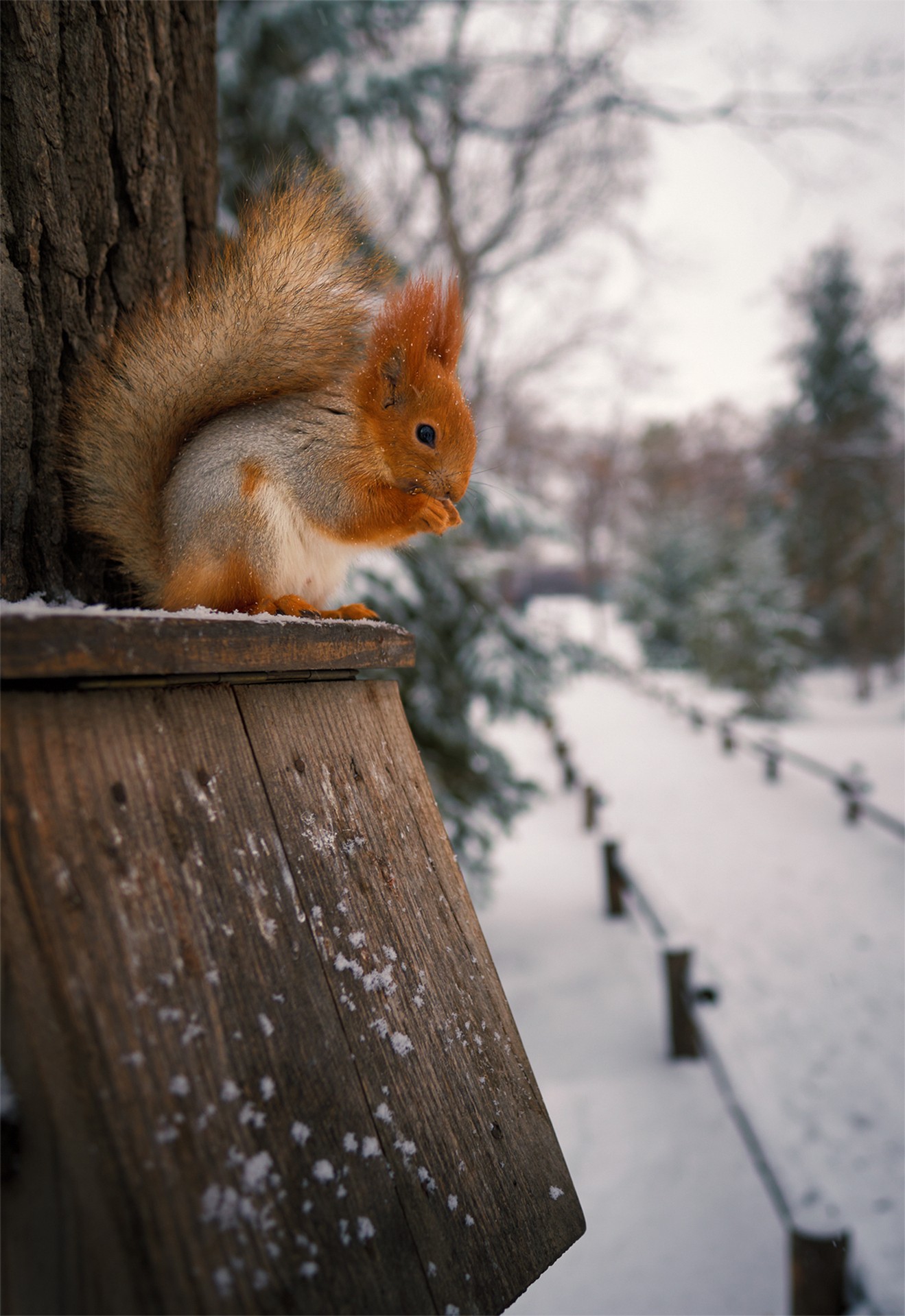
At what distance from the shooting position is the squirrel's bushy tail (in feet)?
2.26

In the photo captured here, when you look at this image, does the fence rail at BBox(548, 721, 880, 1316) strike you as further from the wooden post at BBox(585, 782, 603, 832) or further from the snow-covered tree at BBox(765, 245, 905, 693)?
the snow-covered tree at BBox(765, 245, 905, 693)

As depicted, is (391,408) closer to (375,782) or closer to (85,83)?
(375,782)

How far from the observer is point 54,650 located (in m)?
0.41

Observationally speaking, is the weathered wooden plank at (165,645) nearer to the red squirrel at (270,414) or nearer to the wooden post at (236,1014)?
the wooden post at (236,1014)

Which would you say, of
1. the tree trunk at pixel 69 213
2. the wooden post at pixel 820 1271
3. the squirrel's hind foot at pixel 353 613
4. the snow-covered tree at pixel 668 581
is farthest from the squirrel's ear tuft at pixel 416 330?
the snow-covered tree at pixel 668 581

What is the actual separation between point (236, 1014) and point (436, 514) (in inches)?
19.3

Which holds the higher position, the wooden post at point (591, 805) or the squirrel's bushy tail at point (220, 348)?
the squirrel's bushy tail at point (220, 348)

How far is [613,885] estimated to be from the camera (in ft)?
13.9

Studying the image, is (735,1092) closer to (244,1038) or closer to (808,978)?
(808,978)

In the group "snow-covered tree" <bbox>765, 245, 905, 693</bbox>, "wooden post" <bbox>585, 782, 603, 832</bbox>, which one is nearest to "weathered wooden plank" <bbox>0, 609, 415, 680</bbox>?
"snow-covered tree" <bbox>765, 245, 905, 693</bbox>

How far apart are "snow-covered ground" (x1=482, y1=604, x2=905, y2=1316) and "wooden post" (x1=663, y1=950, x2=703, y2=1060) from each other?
49 mm

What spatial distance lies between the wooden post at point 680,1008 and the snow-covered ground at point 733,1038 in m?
0.05

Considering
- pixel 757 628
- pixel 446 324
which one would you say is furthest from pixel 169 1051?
pixel 757 628

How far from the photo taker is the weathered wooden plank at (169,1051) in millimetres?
370
